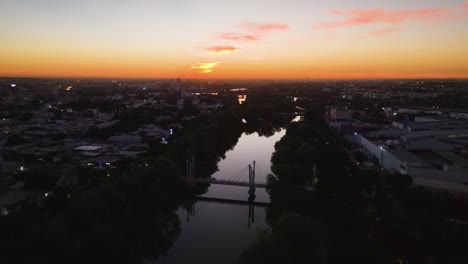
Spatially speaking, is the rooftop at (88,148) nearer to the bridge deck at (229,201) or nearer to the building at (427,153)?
the bridge deck at (229,201)

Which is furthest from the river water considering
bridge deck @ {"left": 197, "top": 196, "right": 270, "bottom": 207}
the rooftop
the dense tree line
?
the rooftop

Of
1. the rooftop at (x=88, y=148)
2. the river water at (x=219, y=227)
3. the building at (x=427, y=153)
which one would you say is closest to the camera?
the river water at (x=219, y=227)

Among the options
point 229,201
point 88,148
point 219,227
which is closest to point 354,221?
point 219,227

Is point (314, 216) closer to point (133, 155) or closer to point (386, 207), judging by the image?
point (386, 207)

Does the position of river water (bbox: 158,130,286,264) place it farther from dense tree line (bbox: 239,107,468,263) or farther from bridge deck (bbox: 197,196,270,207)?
dense tree line (bbox: 239,107,468,263)

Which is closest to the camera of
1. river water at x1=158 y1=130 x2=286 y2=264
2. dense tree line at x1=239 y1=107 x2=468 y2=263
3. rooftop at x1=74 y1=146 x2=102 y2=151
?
dense tree line at x1=239 y1=107 x2=468 y2=263

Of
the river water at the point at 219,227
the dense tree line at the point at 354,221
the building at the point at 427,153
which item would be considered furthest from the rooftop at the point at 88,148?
the building at the point at 427,153

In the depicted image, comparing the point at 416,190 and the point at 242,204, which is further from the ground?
the point at 416,190

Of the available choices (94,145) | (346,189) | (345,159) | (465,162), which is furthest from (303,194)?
(94,145)
